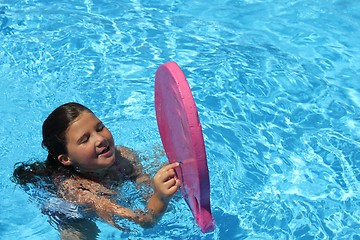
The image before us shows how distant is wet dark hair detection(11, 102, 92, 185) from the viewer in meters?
3.64

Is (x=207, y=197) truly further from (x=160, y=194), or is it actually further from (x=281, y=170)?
(x=281, y=170)

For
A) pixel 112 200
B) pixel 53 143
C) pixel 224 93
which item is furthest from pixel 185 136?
pixel 224 93

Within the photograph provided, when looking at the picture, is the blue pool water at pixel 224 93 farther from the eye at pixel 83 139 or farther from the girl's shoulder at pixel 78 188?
the eye at pixel 83 139

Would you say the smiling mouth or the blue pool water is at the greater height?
the smiling mouth

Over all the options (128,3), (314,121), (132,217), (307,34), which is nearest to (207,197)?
(132,217)

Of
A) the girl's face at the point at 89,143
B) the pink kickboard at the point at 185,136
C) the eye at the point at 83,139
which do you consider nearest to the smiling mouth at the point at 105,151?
the girl's face at the point at 89,143

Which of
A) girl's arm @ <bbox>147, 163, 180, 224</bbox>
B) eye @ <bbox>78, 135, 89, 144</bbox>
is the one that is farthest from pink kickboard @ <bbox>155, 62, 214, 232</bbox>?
eye @ <bbox>78, 135, 89, 144</bbox>

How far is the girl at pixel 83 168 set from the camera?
356cm

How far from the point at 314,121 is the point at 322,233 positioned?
3.86ft

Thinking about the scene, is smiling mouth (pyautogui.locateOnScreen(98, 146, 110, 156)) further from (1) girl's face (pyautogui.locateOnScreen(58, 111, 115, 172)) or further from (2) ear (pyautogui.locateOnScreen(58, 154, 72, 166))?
(2) ear (pyautogui.locateOnScreen(58, 154, 72, 166))

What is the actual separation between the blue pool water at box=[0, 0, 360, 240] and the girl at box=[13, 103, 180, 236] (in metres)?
0.38

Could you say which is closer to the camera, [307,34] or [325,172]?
[325,172]

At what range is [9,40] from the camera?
19.8ft

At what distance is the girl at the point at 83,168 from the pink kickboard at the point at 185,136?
15cm
